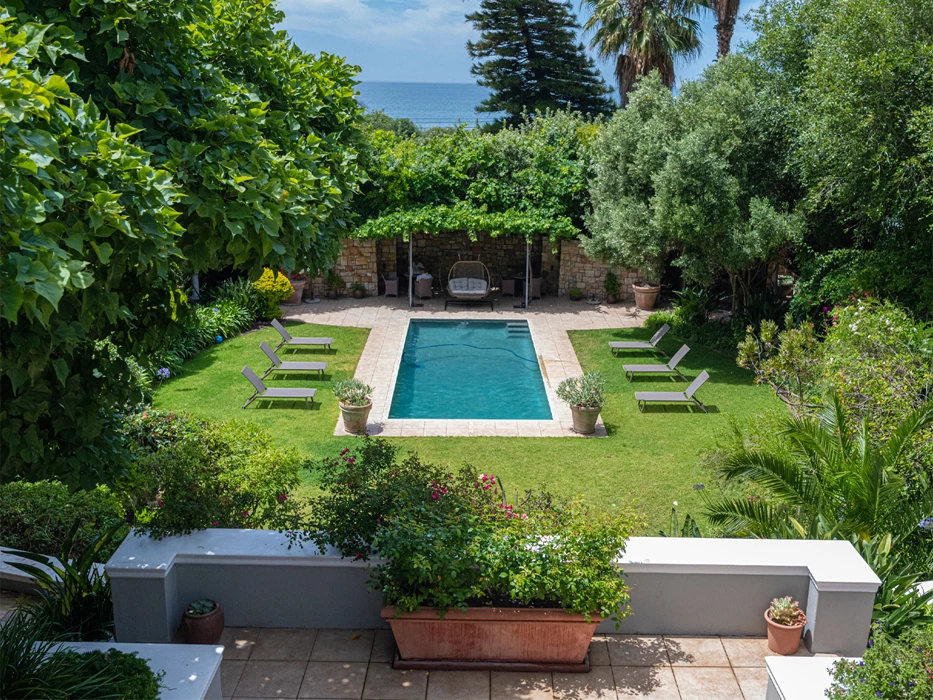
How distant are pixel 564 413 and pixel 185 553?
10.1m

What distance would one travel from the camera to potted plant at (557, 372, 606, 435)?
48.8 feet

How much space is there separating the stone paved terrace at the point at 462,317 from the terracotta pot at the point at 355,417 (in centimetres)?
22

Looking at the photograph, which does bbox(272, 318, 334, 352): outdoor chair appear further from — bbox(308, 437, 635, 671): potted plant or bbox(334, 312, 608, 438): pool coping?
bbox(308, 437, 635, 671): potted plant

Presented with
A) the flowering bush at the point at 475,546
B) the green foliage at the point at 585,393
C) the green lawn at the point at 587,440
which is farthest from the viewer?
the green foliage at the point at 585,393

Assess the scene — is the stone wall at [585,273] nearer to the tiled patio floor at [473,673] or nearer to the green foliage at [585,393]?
the green foliage at [585,393]

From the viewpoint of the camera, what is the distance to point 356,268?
2452 centimetres

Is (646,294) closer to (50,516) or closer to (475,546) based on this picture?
(50,516)

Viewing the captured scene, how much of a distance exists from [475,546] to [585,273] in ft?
60.5

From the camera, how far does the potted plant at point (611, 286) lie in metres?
23.8

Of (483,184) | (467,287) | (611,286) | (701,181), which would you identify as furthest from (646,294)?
(701,181)

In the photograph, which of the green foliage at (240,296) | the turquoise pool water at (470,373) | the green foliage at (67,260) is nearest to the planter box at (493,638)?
the green foliage at (67,260)

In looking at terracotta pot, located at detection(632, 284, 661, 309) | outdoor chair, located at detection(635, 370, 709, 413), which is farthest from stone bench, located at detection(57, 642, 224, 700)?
terracotta pot, located at detection(632, 284, 661, 309)

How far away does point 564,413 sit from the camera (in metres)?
16.2

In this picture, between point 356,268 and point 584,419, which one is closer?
point 584,419
